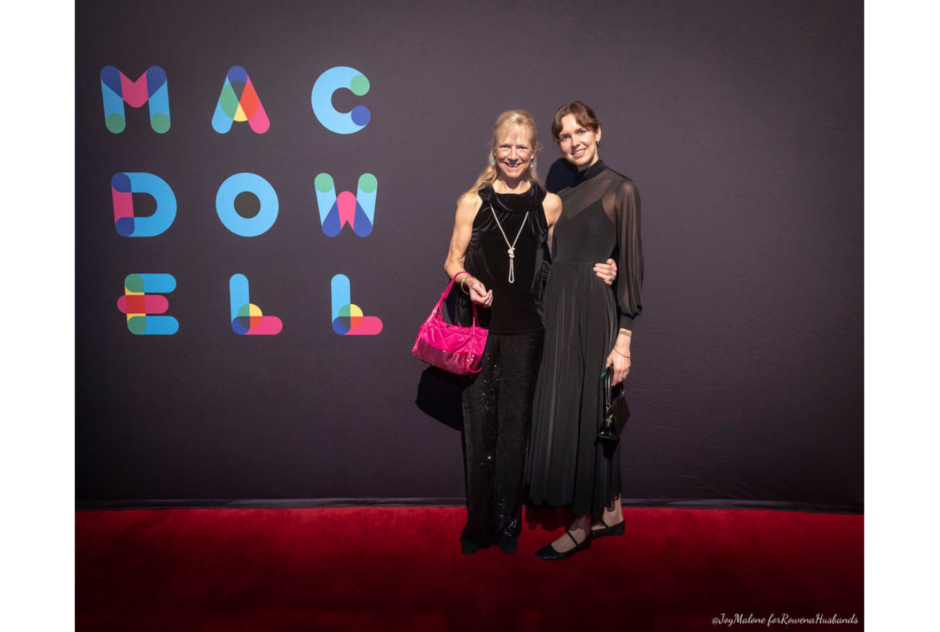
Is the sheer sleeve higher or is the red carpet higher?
the sheer sleeve

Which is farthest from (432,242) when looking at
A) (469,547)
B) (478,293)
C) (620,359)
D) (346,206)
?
(469,547)

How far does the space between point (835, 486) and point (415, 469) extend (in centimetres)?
223

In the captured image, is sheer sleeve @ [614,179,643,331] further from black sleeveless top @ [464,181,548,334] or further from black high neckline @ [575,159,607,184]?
black sleeveless top @ [464,181,548,334]

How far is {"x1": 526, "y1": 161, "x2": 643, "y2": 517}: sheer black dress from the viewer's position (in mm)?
2125

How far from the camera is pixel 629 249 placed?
2.12 metres

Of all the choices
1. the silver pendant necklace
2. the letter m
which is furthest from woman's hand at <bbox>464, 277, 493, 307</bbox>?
the letter m

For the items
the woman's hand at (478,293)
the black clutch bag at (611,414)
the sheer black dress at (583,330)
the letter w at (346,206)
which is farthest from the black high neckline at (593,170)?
the letter w at (346,206)

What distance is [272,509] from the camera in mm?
2668

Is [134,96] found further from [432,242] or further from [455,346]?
[455,346]

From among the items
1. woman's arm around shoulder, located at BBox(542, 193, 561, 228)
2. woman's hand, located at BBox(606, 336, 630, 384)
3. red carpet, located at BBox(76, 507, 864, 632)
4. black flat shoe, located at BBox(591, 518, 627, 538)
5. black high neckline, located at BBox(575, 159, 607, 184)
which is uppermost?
black high neckline, located at BBox(575, 159, 607, 184)

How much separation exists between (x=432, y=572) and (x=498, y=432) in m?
0.66

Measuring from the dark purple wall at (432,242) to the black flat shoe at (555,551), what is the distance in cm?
56

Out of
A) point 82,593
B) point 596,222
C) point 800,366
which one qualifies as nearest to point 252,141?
point 596,222

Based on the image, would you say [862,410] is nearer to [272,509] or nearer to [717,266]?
[717,266]
